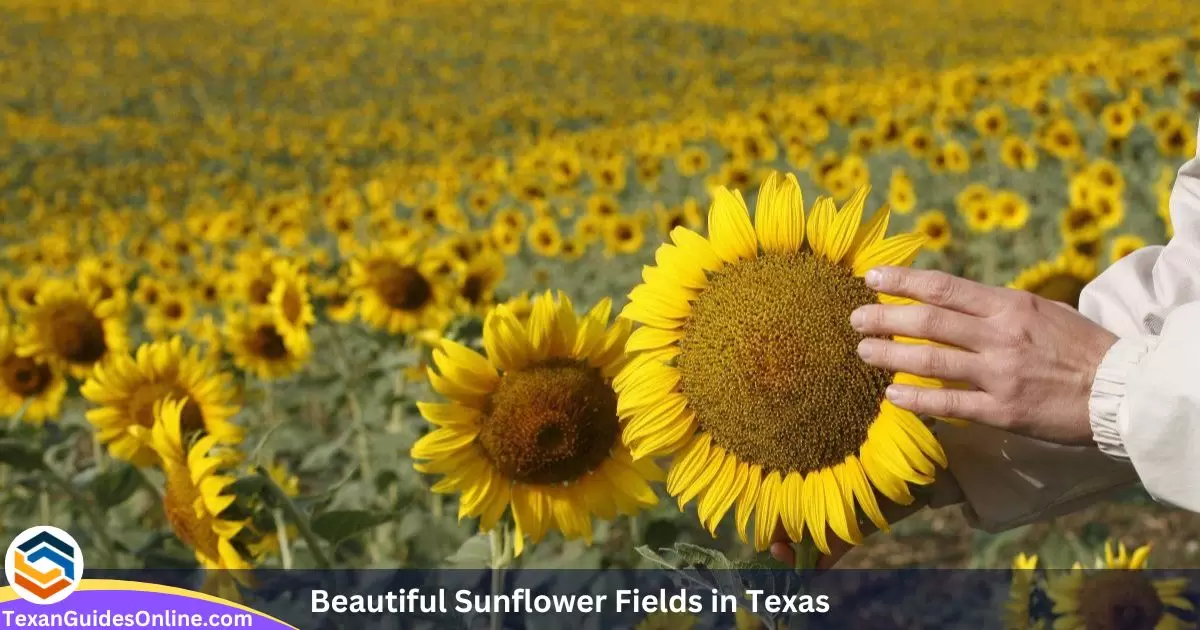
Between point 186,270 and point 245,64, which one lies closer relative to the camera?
point 186,270

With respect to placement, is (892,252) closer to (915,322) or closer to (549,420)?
(915,322)

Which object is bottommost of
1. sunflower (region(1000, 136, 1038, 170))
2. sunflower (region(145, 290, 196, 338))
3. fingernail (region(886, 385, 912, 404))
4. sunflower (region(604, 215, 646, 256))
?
fingernail (region(886, 385, 912, 404))

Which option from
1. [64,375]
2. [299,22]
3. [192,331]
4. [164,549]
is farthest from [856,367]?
[299,22]

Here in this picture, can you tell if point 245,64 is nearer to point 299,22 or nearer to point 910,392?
point 299,22

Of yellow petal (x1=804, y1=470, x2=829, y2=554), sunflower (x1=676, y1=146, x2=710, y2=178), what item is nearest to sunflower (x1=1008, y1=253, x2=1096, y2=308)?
yellow petal (x1=804, y1=470, x2=829, y2=554)

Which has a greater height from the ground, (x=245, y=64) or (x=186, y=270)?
(x=245, y=64)

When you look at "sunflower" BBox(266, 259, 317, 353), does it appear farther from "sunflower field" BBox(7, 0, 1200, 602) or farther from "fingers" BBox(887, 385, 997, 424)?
"fingers" BBox(887, 385, 997, 424)

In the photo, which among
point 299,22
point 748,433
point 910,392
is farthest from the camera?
point 299,22
